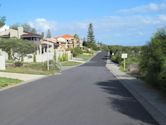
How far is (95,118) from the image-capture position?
12469 millimetres

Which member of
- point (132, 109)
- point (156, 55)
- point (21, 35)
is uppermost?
point (21, 35)

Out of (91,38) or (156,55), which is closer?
(156,55)

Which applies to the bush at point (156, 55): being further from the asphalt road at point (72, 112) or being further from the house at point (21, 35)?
the house at point (21, 35)

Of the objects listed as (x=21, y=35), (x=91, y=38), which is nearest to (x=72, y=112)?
(x=21, y=35)

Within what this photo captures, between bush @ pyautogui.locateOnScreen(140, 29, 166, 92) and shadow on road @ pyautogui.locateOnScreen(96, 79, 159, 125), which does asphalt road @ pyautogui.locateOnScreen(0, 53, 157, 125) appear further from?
bush @ pyautogui.locateOnScreen(140, 29, 166, 92)

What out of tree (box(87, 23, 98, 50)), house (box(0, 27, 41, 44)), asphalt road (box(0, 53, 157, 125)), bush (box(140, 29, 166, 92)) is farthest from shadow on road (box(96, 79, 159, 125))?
tree (box(87, 23, 98, 50))

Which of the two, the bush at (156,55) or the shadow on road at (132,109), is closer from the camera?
the shadow on road at (132,109)

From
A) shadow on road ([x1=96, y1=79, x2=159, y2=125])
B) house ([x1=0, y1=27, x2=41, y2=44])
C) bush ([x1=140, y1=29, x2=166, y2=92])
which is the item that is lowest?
shadow on road ([x1=96, y1=79, x2=159, y2=125])

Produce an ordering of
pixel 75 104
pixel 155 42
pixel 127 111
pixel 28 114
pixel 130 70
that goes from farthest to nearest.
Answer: pixel 130 70 → pixel 155 42 → pixel 75 104 → pixel 127 111 → pixel 28 114

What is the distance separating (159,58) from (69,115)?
9.49m

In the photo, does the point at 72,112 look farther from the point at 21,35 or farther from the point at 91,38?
the point at 91,38

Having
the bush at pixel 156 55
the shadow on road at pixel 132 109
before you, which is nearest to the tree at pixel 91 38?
the bush at pixel 156 55

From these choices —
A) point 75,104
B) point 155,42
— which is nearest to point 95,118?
point 75,104

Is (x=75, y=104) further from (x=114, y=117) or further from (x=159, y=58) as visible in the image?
(x=159, y=58)
